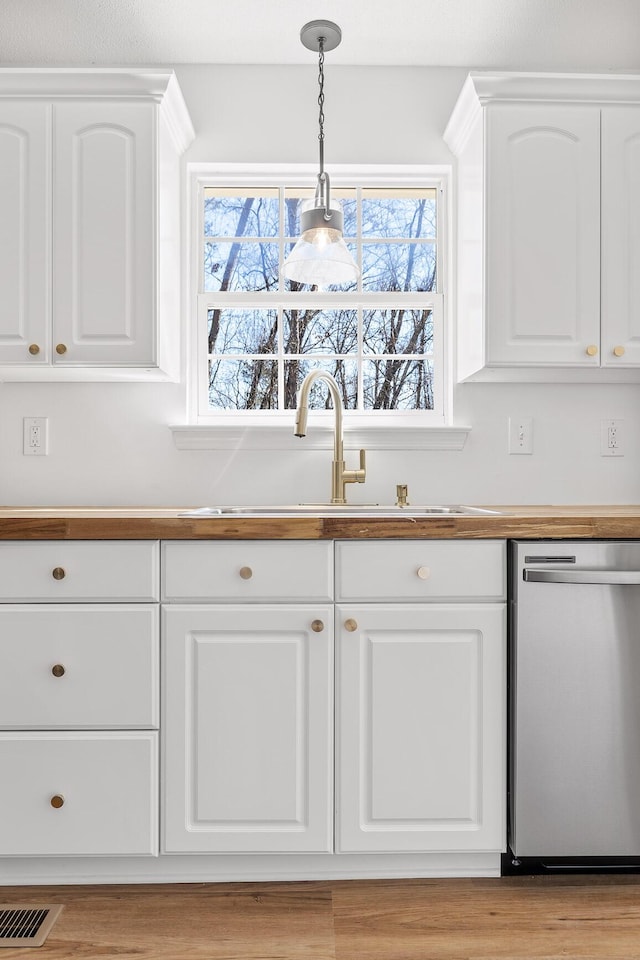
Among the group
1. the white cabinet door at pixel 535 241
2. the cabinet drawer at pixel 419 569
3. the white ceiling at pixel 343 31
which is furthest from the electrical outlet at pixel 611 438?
the white ceiling at pixel 343 31

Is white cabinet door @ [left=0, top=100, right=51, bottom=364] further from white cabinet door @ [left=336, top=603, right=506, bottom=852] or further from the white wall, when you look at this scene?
white cabinet door @ [left=336, top=603, right=506, bottom=852]

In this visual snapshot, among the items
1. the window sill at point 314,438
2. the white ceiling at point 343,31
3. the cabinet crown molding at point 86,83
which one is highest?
the white ceiling at point 343,31

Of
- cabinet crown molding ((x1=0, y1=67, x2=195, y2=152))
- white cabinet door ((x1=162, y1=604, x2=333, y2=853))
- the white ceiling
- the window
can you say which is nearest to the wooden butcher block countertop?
white cabinet door ((x1=162, y1=604, x2=333, y2=853))

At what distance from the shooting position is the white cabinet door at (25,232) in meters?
2.12

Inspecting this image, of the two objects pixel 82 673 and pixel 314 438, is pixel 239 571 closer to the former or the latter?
pixel 82 673

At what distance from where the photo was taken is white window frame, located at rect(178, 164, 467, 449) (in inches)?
97.1

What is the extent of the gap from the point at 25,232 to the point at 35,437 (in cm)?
68

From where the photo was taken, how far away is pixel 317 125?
245 cm

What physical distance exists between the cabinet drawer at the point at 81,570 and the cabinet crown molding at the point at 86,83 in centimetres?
140

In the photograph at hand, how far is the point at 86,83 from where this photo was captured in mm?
2102

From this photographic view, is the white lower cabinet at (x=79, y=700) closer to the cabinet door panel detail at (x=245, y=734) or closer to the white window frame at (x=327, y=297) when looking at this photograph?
the cabinet door panel detail at (x=245, y=734)

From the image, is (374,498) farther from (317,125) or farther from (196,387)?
(317,125)

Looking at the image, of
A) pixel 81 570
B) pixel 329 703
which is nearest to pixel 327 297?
pixel 81 570

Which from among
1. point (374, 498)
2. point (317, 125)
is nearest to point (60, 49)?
point (317, 125)
